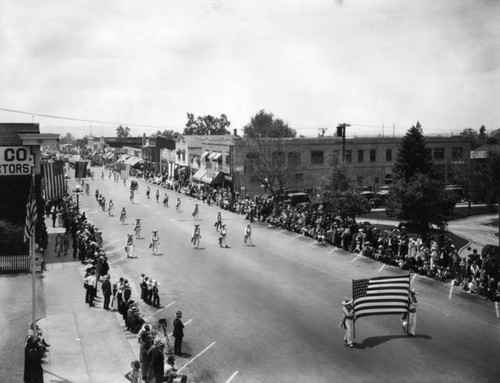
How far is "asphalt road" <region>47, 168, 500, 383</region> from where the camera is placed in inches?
694

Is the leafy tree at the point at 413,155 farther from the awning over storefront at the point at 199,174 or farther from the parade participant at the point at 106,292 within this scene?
the parade participant at the point at 106,292

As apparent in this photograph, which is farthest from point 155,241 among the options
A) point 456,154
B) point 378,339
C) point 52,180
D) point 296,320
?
point 456,154

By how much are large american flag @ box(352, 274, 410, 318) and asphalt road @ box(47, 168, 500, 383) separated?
0.87 m

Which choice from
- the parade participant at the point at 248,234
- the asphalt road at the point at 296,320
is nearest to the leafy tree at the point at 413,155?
the asphalt road at the point at 296,320

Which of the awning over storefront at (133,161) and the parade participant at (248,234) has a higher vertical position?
the awning over storefront at (133,161)

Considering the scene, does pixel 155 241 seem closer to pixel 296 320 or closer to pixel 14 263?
pixel 14 263

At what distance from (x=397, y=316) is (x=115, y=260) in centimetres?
1843

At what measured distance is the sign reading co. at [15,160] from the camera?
3438 centimetres

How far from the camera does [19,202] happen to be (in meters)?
34.8

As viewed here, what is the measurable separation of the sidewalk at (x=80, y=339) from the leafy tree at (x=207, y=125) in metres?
149

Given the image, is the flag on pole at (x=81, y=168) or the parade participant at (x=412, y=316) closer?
the parade participant at (x=412, y=316)

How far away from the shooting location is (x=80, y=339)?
20188mm

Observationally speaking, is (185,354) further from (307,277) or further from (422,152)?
(422,152)

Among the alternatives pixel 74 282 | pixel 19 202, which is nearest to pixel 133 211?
pixel 19 202
